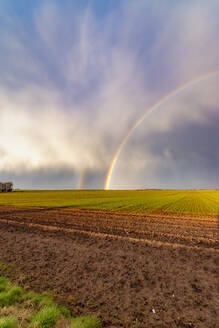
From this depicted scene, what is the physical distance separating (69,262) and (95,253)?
1.55 metres

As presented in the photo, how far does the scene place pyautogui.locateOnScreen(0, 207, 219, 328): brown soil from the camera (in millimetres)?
4730

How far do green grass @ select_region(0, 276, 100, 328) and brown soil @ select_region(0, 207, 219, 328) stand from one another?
367 mm

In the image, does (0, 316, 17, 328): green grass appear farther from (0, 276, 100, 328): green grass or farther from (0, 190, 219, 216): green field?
(0, 190, 219, 216): green field

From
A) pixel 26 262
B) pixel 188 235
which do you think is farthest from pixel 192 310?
pixel 188 235

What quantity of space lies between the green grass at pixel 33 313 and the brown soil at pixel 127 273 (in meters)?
0.37

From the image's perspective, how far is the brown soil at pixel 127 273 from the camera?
4.73m

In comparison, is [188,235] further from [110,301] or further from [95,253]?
[110,301]

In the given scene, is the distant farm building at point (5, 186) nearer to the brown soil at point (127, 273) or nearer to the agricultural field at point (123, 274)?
the brown soil at point (127, 273)

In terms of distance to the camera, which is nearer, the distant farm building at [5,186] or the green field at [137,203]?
the green field at [137,203]

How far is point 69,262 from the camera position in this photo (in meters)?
7.84

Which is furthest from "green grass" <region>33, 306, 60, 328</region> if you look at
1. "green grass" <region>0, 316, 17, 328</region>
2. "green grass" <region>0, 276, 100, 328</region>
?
"green grass" <region>0, 316, 17, 328</region>

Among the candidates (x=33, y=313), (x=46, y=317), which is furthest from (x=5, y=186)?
(x=46, y=317)

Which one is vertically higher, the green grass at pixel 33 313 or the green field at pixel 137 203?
the green grass at pixel 33 313

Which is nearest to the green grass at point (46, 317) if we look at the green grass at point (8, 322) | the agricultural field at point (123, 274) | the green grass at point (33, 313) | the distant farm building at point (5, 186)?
the green grass at point (33, 313)
